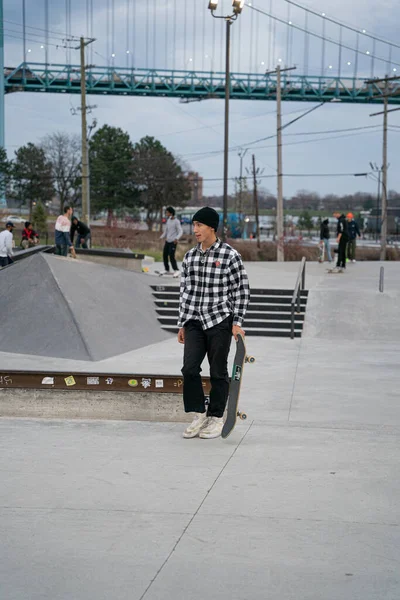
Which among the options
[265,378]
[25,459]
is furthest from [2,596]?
[265,378]

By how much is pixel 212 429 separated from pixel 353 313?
963 cm

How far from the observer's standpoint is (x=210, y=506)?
4.57m

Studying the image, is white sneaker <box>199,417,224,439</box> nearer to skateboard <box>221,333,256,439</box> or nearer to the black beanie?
skateboard <box>221,333,256,439</box>

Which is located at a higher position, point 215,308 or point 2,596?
point 215,308

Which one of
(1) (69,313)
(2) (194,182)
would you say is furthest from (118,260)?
(2) (194,182)

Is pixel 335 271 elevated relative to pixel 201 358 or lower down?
lower down

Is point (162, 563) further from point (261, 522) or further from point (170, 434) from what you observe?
point (170, 434)

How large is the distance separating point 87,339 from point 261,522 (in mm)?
7995

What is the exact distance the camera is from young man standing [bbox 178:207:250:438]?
605cm

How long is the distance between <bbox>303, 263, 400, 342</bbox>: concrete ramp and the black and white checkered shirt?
8656 millimetres

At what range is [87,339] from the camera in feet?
39.4

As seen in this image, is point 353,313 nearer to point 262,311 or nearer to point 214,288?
point 262,311

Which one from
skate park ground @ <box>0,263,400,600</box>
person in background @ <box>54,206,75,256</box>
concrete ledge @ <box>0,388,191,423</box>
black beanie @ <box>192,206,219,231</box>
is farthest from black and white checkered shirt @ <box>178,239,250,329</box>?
person in background @ <box>54,206,75,256</box>

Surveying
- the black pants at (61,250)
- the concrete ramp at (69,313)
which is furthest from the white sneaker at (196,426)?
the black pants at (61,250)
